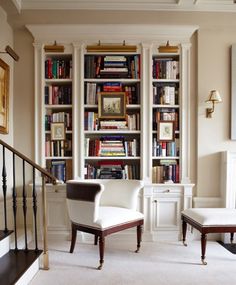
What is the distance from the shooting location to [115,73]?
3689mm

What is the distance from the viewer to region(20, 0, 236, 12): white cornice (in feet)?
11.9

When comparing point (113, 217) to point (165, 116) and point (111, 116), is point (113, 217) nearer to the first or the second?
point (111, 116)

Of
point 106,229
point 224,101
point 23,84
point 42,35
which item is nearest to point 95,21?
point 42,35

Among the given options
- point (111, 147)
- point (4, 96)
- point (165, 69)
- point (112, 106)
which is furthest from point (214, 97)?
point (4, 96)

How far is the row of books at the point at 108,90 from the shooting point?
3.70 metres

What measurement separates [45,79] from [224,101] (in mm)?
2260

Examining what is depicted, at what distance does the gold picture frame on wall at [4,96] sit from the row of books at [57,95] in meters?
0.46

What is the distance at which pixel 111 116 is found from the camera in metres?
3.68

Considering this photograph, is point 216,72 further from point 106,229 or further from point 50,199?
point 50,199

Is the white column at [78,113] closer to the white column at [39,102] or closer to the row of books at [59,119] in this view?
the row of books at [59,119]

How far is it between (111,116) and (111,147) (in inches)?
15.2

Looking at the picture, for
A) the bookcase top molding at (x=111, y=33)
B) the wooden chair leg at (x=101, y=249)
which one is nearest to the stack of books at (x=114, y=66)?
the bookcase top molding at (x=111, y=33)

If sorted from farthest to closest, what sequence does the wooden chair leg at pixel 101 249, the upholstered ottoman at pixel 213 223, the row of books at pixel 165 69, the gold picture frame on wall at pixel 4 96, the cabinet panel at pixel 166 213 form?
the row of books at pixel 165 69 < the cabinet panel at pixel 166 213 < the gold picture frame on wall at pixel 4 96 < the upholstered ottoman at pixel 213 223 < the wooden chair leg at pixel 101 249

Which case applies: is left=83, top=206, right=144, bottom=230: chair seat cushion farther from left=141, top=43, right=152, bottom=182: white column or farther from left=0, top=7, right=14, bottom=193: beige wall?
left=0, top=7, right=14, bottom=193: beige wall
